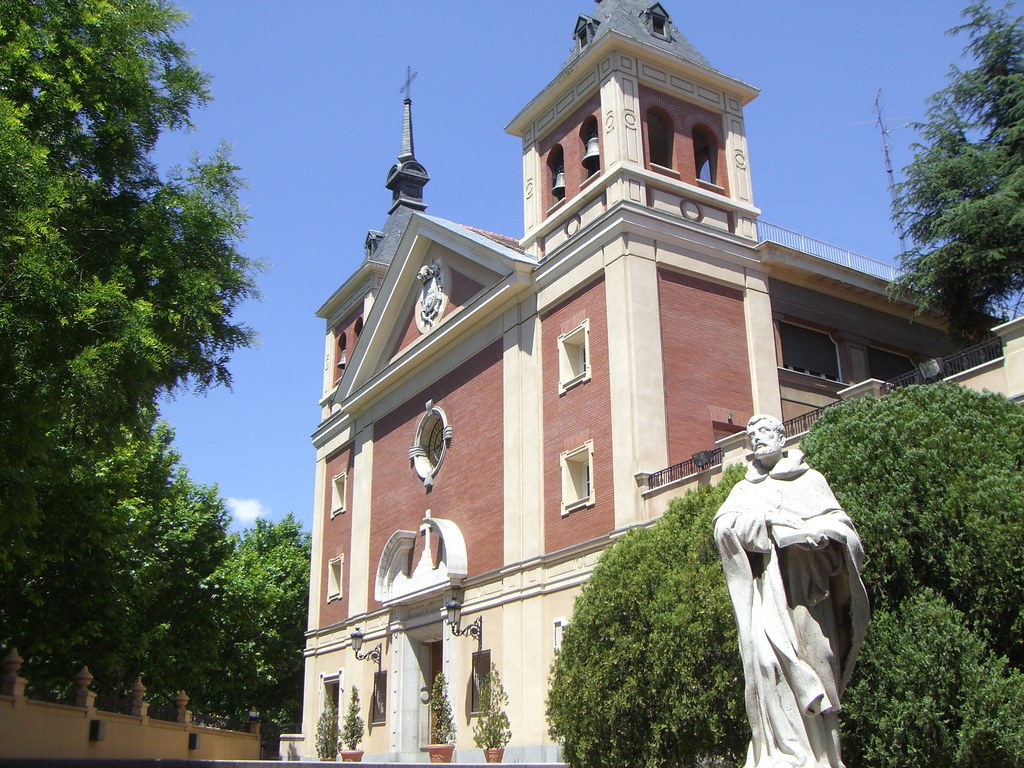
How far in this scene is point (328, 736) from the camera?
99.1ft

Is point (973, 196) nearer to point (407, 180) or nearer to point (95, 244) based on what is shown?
point (95, 244)

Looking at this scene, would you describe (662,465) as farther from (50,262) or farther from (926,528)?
(50,262)

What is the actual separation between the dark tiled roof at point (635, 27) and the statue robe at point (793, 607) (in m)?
20.4

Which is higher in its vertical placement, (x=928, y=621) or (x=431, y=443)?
(x=431, y=443)

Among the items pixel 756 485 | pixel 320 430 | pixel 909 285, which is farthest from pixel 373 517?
pixel 756 485

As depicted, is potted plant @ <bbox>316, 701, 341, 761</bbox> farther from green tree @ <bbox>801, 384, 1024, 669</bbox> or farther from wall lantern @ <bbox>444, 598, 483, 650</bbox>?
green tree @ <bbox>801, 384, 1024, 669</bbox>

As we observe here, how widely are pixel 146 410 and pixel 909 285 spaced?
1655cm

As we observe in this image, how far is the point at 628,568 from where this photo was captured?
15.2 m

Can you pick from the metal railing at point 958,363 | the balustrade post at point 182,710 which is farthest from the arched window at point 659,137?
the balustrade post at point 182,710

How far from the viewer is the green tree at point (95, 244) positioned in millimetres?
11750

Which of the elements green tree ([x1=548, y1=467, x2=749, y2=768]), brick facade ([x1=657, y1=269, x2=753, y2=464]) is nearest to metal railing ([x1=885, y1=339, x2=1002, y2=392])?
green tree ([x1=548, y1=467, x2=749, y2=768])

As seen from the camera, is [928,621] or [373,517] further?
[373,517]

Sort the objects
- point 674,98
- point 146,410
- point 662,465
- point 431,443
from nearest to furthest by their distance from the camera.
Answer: point 146,410
point 662,465
point 674,98
point 431,443

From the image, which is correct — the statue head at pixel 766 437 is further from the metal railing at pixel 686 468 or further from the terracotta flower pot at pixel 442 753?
the terracotta flower pot at pixel 442 753
